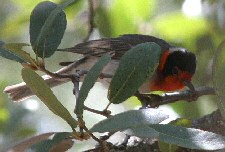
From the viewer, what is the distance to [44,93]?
1.66 metres

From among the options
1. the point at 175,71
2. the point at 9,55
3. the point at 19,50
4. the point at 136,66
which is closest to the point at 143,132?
the point at 136,66

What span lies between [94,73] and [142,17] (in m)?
1.43

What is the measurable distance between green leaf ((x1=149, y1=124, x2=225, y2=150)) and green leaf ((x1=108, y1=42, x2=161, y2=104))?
16 cm

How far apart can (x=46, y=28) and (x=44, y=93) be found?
0.27 meters

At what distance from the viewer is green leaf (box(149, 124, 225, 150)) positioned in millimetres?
1576

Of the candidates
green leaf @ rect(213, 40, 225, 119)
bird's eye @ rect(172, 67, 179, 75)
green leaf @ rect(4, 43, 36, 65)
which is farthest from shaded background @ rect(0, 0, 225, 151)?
green leaf @ rect(4, 43, 36, 65)

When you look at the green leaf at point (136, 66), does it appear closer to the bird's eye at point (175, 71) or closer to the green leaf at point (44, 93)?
the green leaf at point (44, 93)

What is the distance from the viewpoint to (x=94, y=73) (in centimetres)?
169

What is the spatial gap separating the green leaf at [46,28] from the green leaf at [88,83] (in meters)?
0.24

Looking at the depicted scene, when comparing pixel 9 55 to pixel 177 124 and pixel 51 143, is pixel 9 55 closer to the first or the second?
pixel 51 143

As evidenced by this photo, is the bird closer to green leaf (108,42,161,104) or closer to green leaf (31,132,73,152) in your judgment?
green leaf (108,42,161,104)

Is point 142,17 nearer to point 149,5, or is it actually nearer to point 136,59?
Answer: point 149,5

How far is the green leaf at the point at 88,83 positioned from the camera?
5.42 feet

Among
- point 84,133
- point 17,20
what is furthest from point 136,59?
point 17,20
